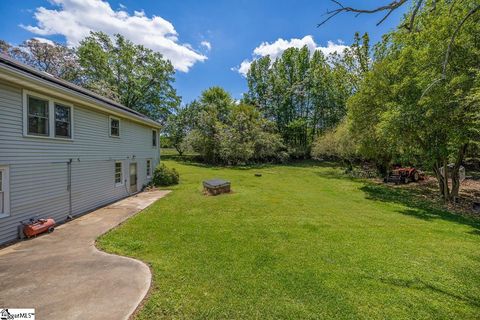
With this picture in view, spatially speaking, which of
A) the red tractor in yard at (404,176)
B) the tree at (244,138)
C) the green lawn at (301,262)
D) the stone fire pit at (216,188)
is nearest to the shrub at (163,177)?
the stone fire pit at (216,188)

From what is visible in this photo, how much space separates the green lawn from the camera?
3.43 m

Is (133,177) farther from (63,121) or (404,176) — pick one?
(404,176)

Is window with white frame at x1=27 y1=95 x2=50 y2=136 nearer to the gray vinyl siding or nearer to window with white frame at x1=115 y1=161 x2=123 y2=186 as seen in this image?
the gray vinyl siding

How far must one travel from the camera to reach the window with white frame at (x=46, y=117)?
618 cm

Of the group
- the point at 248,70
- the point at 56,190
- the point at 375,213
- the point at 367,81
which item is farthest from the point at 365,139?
the point at 248,70

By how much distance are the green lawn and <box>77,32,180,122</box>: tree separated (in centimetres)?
2188

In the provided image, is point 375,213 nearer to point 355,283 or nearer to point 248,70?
point 355,283

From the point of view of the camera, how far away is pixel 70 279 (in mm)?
3869

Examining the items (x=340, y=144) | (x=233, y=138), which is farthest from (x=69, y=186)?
(x=233, y=138)

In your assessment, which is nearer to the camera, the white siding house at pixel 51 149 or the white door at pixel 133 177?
the white siding house at pixel 51 149

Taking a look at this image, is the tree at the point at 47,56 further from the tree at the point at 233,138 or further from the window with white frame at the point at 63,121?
the tree at the point at 233,138

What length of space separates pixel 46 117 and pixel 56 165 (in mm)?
1522

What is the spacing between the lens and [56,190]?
7043 millimetres

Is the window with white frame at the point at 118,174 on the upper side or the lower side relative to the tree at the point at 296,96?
lower
